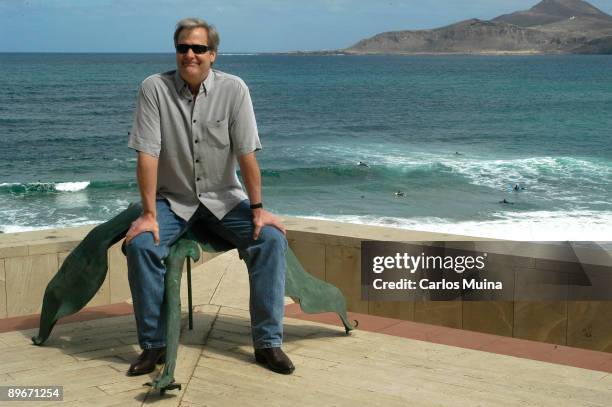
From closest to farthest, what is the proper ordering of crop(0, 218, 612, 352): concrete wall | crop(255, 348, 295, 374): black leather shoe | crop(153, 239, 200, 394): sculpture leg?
crop(153, 239, 200, 394): sculpture leg → crop(255, 348, 295, 374): black leather shoe → crop(0, 218, 612, 352): concrete wall

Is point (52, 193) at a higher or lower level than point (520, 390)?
lower

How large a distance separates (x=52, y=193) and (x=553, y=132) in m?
28.9

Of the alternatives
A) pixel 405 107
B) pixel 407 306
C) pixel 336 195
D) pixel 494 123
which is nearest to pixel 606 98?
pixel 405 107

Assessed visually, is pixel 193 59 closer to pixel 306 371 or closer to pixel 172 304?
pixel 172 304

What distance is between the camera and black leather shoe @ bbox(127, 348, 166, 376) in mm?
4559

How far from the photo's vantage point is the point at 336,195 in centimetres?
2666

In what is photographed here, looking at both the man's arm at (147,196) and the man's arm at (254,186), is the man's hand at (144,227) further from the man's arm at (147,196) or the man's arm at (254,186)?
the man's arm at (254,186)

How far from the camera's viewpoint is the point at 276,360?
4.64 meters

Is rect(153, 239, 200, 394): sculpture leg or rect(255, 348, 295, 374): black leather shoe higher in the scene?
rect(153, 239, 200, 394): sculpture leg

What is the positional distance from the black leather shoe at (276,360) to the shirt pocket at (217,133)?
112 centimetres

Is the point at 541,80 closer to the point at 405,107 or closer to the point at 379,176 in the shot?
the point at 405,107

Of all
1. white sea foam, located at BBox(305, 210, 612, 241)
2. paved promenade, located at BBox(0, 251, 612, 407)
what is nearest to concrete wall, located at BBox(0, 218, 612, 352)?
paved promenade, located at BBox(0, 251, 612, 407)

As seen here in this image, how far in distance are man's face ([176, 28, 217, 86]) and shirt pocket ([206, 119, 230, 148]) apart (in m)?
0.25

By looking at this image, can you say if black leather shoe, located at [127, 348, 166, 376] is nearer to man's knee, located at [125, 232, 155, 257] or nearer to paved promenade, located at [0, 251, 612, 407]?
paved promenade, located at [0, 251, 612, 407]
